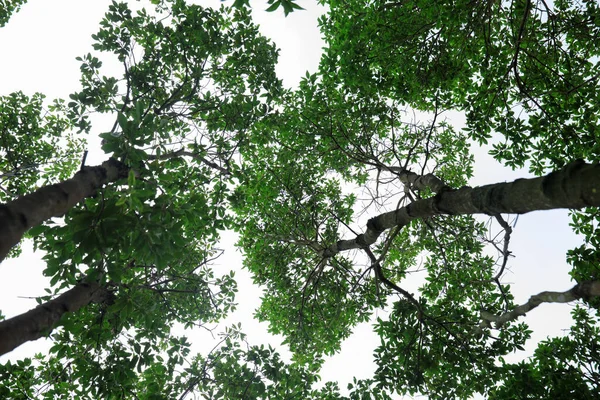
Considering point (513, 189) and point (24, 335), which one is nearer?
point (513, 189)

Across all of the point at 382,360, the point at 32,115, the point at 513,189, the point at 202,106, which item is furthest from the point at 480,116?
the point at 32,115

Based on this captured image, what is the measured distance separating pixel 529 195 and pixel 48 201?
12.5 feet

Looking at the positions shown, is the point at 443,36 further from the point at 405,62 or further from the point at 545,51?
the point at 545,51

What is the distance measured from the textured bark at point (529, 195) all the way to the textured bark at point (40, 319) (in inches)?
172

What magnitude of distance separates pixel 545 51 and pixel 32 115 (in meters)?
9.99

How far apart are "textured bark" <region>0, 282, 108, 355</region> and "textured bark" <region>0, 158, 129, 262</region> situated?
3.76 feet

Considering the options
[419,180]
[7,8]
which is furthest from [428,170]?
[7,8]

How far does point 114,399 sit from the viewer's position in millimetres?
4383

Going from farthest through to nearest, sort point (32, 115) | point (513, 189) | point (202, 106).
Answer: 1. point (32, 115)
2. point (202, 106)
3. point (513, 189)

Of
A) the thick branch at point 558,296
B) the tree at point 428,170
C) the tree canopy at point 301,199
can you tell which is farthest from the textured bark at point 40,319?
the thick branch at point 558,296

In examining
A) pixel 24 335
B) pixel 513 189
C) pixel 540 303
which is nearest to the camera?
pixel 513 189

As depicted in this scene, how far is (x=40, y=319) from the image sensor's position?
3539 millimetres

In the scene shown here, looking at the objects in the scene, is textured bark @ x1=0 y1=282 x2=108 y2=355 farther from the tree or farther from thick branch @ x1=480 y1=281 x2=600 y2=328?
thick branch @ x1=480 y1=281 x2=600 y2=328

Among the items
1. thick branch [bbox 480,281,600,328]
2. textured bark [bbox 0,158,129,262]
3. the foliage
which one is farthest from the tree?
the foliage
